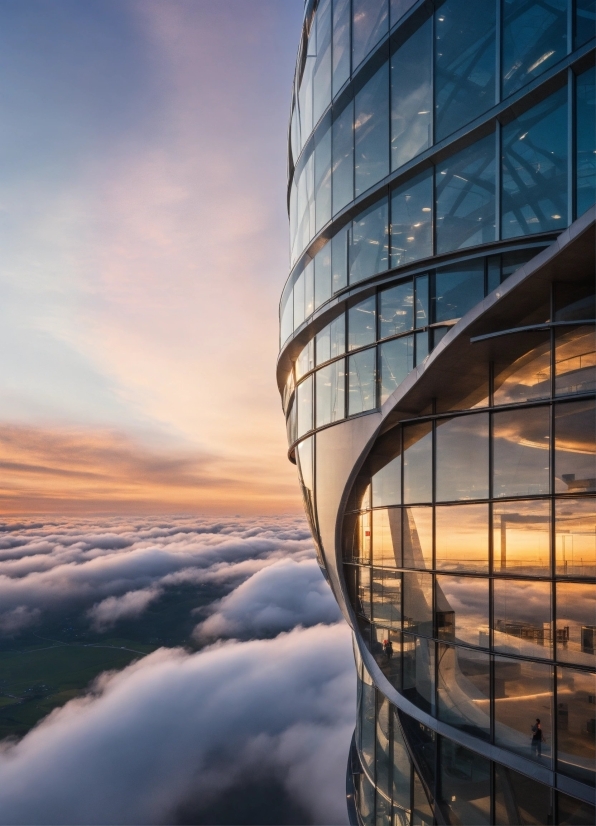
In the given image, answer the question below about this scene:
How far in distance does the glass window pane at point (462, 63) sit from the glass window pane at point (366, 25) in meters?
2.39

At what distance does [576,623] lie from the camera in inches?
492

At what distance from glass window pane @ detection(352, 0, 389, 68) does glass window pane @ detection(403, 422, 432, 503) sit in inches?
477

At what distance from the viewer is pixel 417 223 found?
1667cm

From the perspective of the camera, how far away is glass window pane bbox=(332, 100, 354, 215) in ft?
64.1

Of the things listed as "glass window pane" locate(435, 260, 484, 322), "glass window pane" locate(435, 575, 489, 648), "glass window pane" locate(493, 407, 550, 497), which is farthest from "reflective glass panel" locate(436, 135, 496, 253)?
"glass window pane" locate(435, 575, 489, 648)

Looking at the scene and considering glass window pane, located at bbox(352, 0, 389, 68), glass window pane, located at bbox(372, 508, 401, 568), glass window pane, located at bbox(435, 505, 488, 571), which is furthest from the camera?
glass window pane, located at bbox(352, 0, 389, 68)

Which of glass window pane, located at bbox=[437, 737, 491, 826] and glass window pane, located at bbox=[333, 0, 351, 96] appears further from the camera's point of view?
glass window pane, located at bbox=[333, 0, 351, 96]

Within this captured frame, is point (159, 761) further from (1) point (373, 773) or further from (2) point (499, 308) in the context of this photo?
(2) point (499, 308)

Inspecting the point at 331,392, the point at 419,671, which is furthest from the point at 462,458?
the point at 419,671

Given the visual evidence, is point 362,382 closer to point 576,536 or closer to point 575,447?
point 575,447

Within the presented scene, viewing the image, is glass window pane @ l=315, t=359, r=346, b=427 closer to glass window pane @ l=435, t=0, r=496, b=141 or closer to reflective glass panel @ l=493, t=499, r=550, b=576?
reflective glass panel @ l=493, t=499, r=550, b=576

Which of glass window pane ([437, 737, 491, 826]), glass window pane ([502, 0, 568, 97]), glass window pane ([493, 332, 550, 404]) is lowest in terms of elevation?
glass window pane ([437, 737, 491, 826])

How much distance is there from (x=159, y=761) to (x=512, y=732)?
17374cm

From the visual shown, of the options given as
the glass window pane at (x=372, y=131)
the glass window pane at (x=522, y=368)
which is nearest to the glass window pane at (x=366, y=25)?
the glass window pane at (x=372, y=131)
